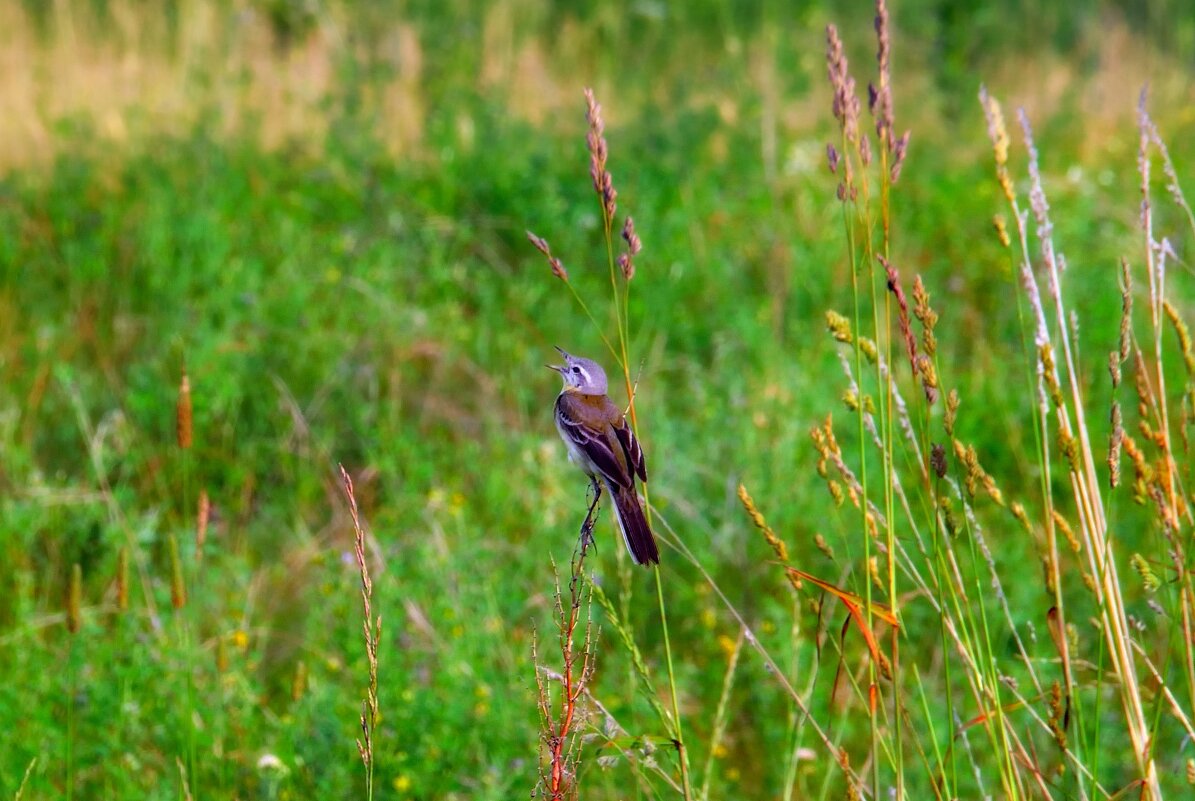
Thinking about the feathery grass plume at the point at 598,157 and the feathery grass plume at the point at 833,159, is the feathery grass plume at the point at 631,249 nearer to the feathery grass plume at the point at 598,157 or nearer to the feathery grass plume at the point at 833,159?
the feathery grass plume at the point at 598,157

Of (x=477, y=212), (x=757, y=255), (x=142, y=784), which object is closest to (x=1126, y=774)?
(x=142, y=784)

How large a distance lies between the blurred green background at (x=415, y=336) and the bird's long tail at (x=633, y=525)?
76cm

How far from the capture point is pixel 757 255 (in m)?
6.62

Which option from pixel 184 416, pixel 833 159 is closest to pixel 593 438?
pixel 184 416

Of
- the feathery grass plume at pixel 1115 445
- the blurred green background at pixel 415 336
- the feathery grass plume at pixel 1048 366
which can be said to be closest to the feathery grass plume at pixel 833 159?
the feathery grass plume at pixel 1048 366

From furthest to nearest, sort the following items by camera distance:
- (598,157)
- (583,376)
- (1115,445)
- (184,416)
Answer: (583,376)
(184,416)
(1115,445)
(598,157)

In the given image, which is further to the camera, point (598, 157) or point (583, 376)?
point (583, 376)

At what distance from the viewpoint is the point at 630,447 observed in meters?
2.27

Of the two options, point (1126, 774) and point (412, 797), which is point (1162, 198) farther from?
point (412, 797)

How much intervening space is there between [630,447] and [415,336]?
3.32 m

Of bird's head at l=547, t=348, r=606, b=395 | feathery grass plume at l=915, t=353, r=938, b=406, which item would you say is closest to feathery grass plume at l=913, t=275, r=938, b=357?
feathery grass plume at l=915, t=353, r=938, b=406

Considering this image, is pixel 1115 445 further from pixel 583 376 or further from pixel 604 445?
pixel 583 376

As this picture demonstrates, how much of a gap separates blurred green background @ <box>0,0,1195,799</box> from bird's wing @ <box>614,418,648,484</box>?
77 centimetres

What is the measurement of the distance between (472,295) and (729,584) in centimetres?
247
